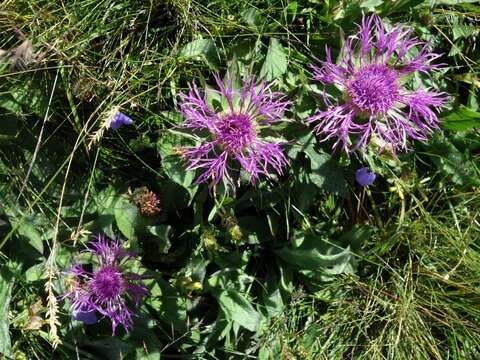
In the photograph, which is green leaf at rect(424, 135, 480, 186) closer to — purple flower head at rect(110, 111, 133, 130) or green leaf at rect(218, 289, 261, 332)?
green leaf at rect(218, 289, 261, 332)

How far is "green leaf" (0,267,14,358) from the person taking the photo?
193cm

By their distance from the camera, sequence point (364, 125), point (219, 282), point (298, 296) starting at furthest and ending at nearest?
1. point (298, 296)
2. point (219, 282)
3. point (364, 125)

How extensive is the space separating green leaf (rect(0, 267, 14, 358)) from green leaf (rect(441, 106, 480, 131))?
154cm

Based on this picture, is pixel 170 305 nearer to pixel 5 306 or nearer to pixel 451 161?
pixel 5 306

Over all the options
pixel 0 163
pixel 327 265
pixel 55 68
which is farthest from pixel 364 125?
pixel 0 163

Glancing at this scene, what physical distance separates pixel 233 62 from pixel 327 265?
29.9 inches

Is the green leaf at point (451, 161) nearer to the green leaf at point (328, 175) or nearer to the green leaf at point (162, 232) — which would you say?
the green leaf at point (328, 175)

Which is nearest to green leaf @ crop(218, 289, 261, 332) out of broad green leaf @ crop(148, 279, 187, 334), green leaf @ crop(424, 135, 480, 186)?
broad green leaf @ crop(148, 279, 187, 334)

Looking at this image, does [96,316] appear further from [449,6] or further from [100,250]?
[449,6]

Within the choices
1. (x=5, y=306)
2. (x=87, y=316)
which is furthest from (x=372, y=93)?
(x=5, y=306)

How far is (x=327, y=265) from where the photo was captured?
2.03 meters

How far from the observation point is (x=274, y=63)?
1912 millimetres

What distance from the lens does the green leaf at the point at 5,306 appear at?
193 centimetres

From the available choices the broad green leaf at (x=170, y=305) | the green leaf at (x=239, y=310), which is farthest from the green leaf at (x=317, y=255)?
the broad green leaf at (x=170, y=305)
